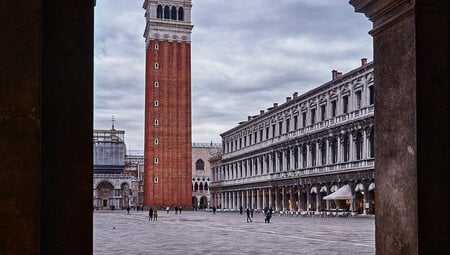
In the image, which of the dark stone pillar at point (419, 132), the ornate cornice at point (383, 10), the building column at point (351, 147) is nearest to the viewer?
the dark stone pillar at point (419, 132)

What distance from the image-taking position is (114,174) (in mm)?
99375

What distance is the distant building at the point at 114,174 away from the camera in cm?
9644

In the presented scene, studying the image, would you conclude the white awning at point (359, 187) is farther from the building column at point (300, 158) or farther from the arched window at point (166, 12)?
the arched window at point (166, 12)

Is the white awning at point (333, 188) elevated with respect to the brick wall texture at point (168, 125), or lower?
lower

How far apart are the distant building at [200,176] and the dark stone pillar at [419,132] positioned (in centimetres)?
9953

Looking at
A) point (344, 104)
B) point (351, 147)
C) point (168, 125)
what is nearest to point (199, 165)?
point (168, 125)

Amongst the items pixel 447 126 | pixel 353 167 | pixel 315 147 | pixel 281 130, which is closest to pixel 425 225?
pixel 447 126

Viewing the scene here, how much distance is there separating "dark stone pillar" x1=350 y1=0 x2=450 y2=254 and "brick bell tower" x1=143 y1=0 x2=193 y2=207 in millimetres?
73736

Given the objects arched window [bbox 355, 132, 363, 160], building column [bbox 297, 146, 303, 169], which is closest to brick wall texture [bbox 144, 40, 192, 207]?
building column [bbox 297, 146, 303, 169]

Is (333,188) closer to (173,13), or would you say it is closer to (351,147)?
(351,147)
